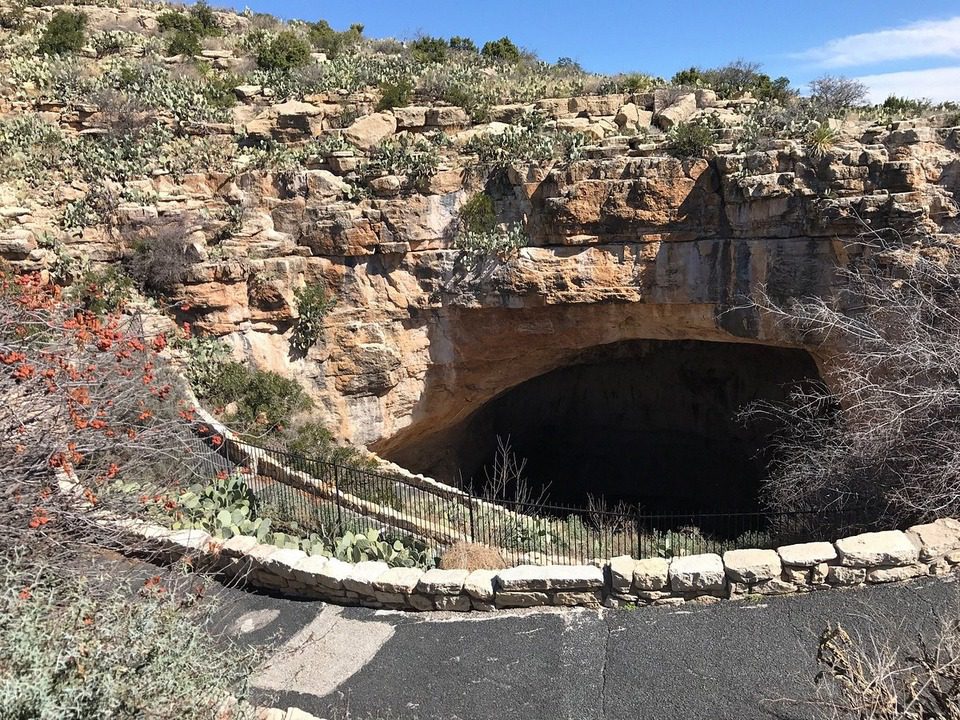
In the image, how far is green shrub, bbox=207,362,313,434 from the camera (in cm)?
1130

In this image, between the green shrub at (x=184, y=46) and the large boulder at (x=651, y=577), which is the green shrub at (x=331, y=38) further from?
the large boulder at (x=651, y=577)

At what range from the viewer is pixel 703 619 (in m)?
5.58

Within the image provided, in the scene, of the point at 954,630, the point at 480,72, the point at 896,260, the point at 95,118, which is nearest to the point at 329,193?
the point at 95,118

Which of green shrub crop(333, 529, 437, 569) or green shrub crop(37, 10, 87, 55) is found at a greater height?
green shrub crop(37, 10, 87, 55)

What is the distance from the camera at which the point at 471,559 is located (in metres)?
7.12

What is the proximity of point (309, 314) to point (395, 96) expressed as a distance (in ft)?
17.2

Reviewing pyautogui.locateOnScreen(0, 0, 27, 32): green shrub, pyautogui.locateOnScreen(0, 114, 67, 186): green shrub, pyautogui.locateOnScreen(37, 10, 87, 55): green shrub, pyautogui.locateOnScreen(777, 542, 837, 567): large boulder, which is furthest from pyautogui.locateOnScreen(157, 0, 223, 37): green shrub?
pyautogui.locateOnScreen(777, 542, 837, 567): large boulder

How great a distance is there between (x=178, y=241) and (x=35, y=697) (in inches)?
385

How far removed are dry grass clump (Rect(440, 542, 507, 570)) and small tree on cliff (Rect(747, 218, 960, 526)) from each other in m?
3.87

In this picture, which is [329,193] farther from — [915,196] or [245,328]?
[915,196]

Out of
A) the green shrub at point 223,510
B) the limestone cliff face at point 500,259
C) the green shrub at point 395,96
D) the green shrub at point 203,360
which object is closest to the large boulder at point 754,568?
the green shrub at point 223,510

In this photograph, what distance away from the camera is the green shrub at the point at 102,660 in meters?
3.33

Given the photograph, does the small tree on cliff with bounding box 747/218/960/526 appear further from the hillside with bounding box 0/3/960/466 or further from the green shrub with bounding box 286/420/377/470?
the green shrub with bounding box 286/420/377/470

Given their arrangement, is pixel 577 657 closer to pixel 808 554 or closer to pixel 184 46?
pixel 808 554
